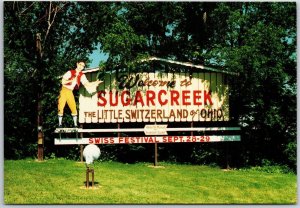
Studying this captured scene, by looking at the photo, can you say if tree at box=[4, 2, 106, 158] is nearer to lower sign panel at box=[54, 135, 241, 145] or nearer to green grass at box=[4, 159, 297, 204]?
lower sign panel at box=[54, 135, 241, 145]

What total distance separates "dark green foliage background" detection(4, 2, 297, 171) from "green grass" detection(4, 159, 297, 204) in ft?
2.05

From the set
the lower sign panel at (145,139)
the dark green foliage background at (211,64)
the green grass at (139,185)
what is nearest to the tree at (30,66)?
the dark green foliage background at (211,64)

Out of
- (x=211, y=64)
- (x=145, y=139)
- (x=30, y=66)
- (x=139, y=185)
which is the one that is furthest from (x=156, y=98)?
(x=30, y=66)

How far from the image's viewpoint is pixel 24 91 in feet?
49.8

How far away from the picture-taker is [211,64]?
1562 centimetres

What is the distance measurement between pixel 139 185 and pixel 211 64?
14.6 feet

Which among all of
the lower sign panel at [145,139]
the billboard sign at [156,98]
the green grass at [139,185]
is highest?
the billboard sign at [156,98]

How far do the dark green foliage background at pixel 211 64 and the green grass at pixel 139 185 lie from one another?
626mm

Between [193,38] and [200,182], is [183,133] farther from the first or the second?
[193,38]

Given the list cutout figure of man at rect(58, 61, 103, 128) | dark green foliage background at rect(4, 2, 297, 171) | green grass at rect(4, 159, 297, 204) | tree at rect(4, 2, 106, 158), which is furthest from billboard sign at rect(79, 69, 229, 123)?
green grass at rect(4, 159, 297, 204)

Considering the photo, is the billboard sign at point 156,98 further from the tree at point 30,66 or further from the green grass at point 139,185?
the green grass at point 139,185

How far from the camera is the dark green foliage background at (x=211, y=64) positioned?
14.9 m

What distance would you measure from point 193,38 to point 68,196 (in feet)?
25.4

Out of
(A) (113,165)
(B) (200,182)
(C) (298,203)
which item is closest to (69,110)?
(A) (113,165)
